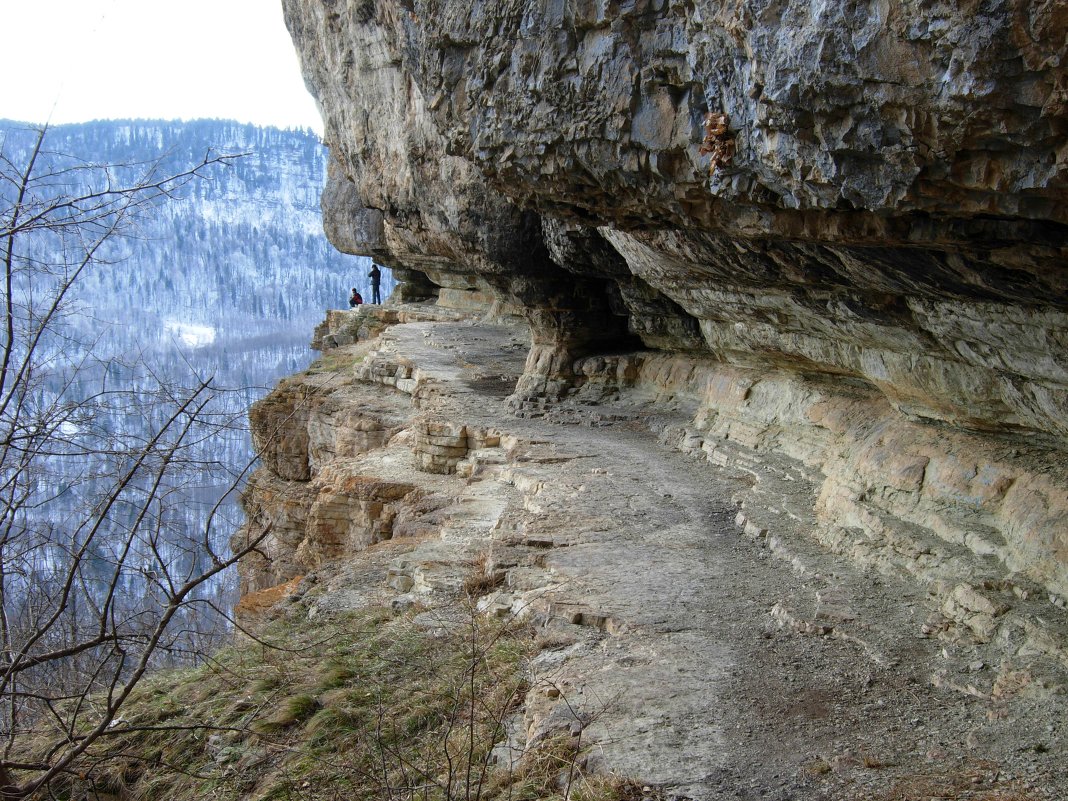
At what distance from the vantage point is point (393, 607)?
6828 millimetres

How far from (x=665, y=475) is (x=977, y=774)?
5756 mm

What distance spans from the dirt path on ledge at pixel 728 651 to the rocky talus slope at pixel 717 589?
16mm

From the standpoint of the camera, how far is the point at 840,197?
12.6ft

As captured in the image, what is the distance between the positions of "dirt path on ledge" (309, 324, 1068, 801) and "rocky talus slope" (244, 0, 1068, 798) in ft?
0.08

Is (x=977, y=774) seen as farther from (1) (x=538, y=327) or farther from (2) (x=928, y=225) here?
(1) (x=538, y=327)

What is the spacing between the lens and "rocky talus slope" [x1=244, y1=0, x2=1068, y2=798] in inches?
132

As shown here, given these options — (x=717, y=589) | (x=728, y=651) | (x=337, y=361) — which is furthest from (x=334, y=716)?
(x=337, y=361)

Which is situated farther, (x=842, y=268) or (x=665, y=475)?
(x=665, y=475)

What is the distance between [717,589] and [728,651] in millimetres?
1031

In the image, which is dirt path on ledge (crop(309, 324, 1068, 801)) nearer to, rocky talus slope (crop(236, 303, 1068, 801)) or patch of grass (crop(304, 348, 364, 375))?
rocky talus slope (crop(236, 303, 1068, 801))

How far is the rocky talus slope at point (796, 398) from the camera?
3.35 meters

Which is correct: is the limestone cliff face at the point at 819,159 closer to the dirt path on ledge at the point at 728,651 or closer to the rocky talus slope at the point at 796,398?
the rocky talus slope at the point at 796,398

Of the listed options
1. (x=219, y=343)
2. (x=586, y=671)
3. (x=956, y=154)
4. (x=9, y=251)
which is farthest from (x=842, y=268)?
(x=219, y=343)

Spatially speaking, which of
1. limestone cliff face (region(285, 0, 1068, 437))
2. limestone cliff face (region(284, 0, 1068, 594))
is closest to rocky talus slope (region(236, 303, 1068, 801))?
limestone cliff face (region(284, 0, 1068, 594))
